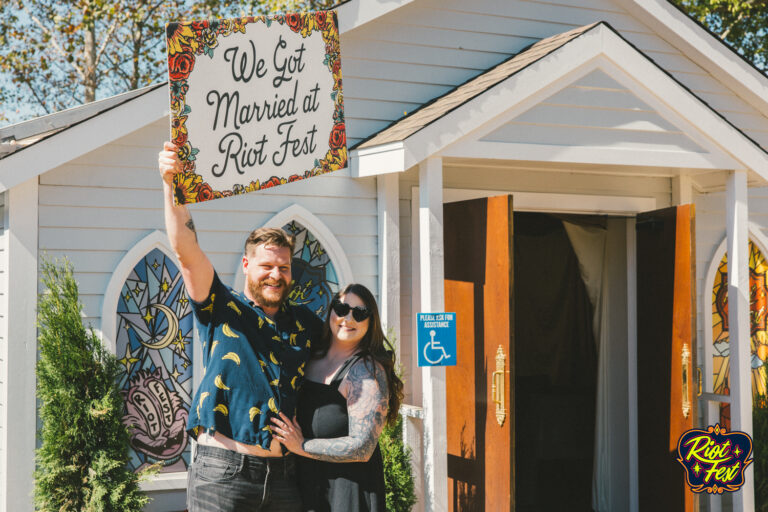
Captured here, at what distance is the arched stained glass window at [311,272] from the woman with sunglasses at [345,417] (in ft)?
8.50

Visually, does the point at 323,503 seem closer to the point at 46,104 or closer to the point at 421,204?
the point at 421,204

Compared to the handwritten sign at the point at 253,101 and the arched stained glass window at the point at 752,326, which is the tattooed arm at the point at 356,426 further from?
the arched stained glass window at the point at 752,326

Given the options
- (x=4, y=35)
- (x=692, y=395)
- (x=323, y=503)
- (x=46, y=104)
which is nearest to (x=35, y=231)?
(x=323, y=503)

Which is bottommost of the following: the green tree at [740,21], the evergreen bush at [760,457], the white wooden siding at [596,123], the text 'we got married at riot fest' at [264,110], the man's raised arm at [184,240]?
the evergreen bush at [760,457]

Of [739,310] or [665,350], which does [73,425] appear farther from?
[739,310]

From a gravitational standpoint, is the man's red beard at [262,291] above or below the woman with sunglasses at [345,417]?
above

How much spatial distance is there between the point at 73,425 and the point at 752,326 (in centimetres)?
→ 573

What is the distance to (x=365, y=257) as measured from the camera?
649 cm

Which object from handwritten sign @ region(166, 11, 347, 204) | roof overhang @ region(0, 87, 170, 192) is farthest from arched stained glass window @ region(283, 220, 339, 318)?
handwritten sign @ region(166, 11, 347, 204)

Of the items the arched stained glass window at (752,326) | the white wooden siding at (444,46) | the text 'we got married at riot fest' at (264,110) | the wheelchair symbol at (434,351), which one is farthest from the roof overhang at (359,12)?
the arched stained glass window at (752,326)

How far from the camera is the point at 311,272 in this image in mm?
6367

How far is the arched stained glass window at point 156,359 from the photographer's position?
5738mm

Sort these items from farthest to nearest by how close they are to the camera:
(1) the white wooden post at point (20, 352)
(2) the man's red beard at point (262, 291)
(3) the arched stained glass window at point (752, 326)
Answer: (3) the arched stained glass window at point (752, 326) < (1) the white wooden post at point (20, 352) < (2) the man's red beard at point (262, 291)

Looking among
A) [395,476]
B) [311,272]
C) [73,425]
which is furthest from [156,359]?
[395,476]
